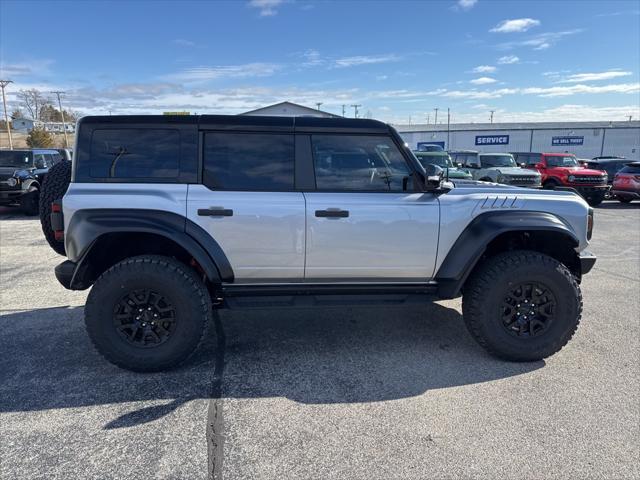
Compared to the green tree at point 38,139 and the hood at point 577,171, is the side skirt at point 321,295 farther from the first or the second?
the green tree at point 38,139

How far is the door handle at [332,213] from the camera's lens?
11.0ft

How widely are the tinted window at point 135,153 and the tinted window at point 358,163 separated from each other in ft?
3.82

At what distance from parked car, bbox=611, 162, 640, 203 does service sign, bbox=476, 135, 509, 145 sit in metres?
39.0

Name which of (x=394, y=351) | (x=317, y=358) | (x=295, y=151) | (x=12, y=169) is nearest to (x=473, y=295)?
(x=394, y=351)

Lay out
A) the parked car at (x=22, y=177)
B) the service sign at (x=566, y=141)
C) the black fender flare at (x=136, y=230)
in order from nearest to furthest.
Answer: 1. the black fender flare at (x=136, y=230)
2. the parked car at (x=22, y=177)
3. the service sign at (x=566, y=141)

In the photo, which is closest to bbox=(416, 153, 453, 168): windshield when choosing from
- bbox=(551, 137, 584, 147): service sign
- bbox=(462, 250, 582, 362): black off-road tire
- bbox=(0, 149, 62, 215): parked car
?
bbox=(0, 149, 62, 215): parked car

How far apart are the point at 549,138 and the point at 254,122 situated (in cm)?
5559

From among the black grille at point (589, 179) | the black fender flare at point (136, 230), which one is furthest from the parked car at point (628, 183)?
the black fender flare at point (136, 230)

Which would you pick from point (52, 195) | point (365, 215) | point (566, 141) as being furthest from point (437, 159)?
point (566, 141)

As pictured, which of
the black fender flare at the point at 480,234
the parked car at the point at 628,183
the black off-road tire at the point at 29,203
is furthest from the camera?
the parked car at the point at 628,183

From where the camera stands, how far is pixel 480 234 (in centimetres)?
345

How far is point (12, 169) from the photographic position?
37.9 feet

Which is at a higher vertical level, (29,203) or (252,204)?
(252,204)

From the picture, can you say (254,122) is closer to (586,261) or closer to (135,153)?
(135,153)
